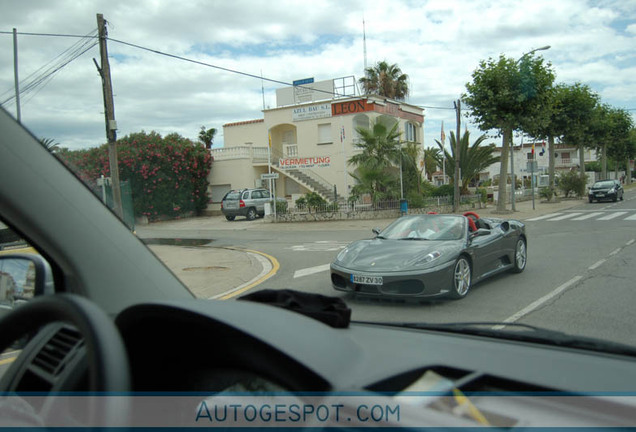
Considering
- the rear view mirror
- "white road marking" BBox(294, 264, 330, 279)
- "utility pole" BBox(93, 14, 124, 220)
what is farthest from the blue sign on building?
the rear view mirror

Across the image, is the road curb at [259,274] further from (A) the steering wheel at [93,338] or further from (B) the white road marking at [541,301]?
(A) the steering wheel at [93,338]

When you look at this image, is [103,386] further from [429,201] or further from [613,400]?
[429,201]

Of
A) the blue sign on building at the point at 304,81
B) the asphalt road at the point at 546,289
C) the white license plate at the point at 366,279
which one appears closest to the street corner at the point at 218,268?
the asphalt road at the point at 546,289

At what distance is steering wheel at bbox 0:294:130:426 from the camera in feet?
3.38

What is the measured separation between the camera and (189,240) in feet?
59.7

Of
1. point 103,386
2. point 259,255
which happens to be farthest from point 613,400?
point 259,255

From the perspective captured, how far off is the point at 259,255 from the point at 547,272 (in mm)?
7279

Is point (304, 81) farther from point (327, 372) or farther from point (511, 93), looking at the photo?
point (327, 372)

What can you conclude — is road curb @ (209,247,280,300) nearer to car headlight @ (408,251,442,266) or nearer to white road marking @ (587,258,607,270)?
car headlight @ (408,251,442,266)

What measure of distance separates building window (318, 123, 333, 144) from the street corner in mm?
18422

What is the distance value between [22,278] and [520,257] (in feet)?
28.2

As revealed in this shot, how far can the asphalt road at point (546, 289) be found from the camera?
562 centimetres

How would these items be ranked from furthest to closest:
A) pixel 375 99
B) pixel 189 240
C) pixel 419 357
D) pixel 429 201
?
pixel 375 99 → pixel 429 201 → pixel 189 240 → pixel 419 357

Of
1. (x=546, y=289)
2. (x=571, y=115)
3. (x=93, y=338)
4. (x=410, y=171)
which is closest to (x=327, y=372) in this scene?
(x=93, y=338)
